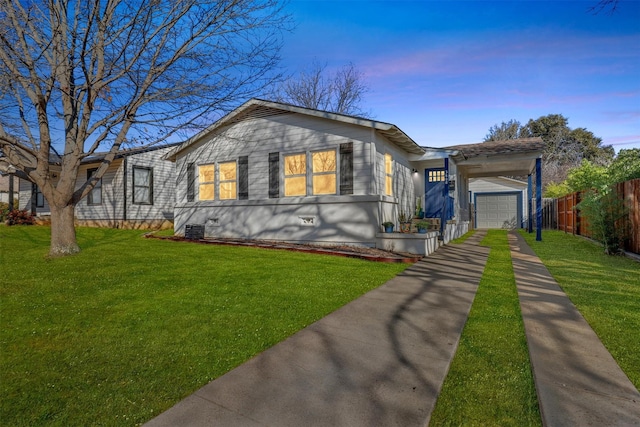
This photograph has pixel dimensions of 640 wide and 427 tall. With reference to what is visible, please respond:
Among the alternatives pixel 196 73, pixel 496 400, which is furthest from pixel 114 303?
pixel 196 73

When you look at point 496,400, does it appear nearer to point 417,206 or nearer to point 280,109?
point 280,109

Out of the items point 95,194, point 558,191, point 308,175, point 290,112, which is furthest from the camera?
point 558,191

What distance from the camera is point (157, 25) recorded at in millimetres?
7395

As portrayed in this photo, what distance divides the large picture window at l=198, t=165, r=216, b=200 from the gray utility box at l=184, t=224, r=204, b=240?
1.15m

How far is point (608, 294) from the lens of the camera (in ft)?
15.2

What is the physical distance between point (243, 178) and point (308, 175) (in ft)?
8.38

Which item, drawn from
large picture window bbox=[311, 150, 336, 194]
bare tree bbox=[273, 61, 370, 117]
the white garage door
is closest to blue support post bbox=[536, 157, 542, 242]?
large picture window bbox=[311, 150, 336, 194]

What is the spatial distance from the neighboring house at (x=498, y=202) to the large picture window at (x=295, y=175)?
1582 cm

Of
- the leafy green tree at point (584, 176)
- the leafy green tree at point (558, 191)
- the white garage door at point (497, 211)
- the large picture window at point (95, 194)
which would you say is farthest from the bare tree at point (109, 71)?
the leafy green tree at point (558, 191)

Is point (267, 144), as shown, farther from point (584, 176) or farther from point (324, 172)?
point (584, 176)

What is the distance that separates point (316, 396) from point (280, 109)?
9.46m

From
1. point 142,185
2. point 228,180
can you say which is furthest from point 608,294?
point 142,185

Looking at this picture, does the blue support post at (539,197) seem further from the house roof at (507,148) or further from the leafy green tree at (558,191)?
the leafy green tree at (558,191)

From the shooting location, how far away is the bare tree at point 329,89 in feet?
82.7
